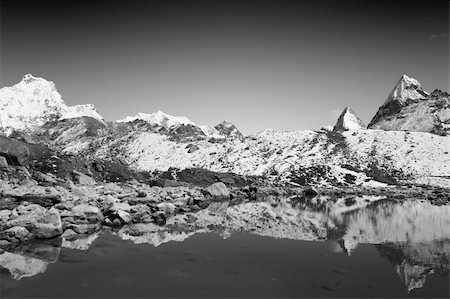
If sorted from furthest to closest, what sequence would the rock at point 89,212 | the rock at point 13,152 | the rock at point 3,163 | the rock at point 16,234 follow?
the rock at point 13,152 < the rock at point 3,163 < the rock at point 89,212 < the rock at point 16,234

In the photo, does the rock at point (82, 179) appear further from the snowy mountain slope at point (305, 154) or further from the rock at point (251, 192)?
the snowy mountain slope at point (305, 154)

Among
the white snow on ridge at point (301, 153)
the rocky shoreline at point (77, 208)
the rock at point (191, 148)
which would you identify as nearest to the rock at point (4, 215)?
the rocky shoreline at point (77, 208)

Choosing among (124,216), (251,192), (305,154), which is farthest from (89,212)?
(305,154)

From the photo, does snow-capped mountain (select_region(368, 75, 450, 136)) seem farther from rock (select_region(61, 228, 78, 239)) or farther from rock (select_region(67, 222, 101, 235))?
rock (select_region(61, 228, 78, 239))

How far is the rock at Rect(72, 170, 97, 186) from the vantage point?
145ft

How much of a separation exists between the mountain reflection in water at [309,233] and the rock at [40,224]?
974mm

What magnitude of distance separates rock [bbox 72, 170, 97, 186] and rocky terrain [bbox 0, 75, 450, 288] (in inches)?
8.7

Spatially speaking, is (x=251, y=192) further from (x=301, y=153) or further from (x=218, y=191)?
(x=301, y=153)

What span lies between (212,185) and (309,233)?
78.8ft

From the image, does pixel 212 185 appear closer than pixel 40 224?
No

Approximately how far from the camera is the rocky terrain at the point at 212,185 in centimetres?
2355

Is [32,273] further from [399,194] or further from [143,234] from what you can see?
[399,194]

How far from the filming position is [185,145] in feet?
344

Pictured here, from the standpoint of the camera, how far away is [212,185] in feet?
156
